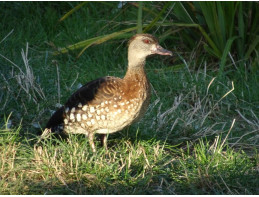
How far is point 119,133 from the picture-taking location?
18.7 feet

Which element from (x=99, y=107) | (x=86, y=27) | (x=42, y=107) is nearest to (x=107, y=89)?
(x=99, y=107)

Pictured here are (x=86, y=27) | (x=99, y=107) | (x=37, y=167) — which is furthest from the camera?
(x=86, y=27)

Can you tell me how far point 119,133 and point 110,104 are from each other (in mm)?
558

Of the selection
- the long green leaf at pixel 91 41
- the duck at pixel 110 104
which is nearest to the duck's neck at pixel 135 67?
the duck at pixel 110 104

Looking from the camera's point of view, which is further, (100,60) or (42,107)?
(100,60)

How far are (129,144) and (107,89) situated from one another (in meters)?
0.52

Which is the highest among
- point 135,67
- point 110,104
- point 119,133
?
point 135,67

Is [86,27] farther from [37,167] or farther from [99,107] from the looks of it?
[37,167]

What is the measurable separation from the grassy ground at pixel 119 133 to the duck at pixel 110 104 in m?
0.15

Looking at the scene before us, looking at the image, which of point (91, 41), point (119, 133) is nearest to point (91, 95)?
point (119, 133)

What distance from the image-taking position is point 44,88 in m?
6.31

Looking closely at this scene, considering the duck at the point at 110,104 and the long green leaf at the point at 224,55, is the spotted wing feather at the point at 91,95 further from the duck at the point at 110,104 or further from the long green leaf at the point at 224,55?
the long green leaf at the point at 224,55

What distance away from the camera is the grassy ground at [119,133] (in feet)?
15.1

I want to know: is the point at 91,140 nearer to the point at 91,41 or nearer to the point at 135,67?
the point at 135,67
